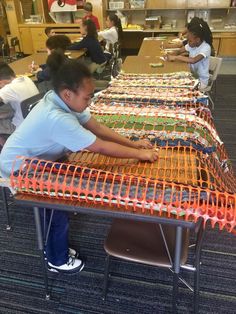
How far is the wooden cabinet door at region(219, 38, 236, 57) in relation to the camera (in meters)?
6.43

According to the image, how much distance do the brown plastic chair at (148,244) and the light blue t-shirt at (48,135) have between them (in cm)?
47

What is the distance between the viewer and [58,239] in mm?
1555

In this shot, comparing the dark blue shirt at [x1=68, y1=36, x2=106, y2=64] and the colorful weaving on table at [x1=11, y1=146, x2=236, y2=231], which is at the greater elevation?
the colorful weaving on table at [x1=11, y1=146, x2=236, y2=231]

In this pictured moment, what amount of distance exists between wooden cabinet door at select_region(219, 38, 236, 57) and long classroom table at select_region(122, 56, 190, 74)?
12.5 ft

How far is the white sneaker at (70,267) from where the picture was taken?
1651 millimetres

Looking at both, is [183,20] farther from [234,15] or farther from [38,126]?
[38,126]

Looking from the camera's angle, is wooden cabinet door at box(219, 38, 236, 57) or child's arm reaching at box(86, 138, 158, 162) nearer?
child's arm reaching at box(86, 138, 158, 162)

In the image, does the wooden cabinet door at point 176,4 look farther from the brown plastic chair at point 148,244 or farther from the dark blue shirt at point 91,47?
the brown plastic chair at point 148,244

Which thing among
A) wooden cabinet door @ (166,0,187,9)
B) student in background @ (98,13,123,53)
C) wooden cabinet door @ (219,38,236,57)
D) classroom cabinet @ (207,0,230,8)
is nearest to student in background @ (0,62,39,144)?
student in background @ (98,13,123,53)

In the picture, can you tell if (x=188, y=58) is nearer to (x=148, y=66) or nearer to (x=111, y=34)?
(x=148, y=66)

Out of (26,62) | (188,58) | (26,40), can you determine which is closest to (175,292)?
(188,58)

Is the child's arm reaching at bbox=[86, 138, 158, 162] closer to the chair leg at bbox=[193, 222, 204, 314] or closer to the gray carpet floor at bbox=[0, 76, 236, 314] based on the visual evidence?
the chair leg at bbox=[193, 222, 204, 314]

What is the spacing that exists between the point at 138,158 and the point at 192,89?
115cm

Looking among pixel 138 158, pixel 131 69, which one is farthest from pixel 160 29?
pixel 138 158
